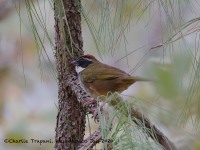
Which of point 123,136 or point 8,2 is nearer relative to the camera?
point 123,136

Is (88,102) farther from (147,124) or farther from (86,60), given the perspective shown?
(86,60)

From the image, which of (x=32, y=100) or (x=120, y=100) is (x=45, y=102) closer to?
(x=32, y=100)

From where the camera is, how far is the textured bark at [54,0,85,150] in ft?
4.62

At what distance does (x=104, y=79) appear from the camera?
2082mm

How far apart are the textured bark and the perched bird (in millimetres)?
403

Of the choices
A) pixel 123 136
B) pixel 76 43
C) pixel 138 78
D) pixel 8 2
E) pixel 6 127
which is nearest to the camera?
pixel 123 136

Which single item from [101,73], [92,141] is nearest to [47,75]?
[101,73]

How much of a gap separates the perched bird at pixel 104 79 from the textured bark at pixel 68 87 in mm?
403

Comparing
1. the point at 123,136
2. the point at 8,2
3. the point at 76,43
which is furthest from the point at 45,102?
the point at 123,136

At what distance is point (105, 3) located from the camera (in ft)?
4.35

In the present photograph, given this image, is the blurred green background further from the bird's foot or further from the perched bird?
the bird's foot

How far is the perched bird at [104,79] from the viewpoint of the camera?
77.9 inches

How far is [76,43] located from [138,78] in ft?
1.54

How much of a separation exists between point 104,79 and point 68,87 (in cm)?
61
